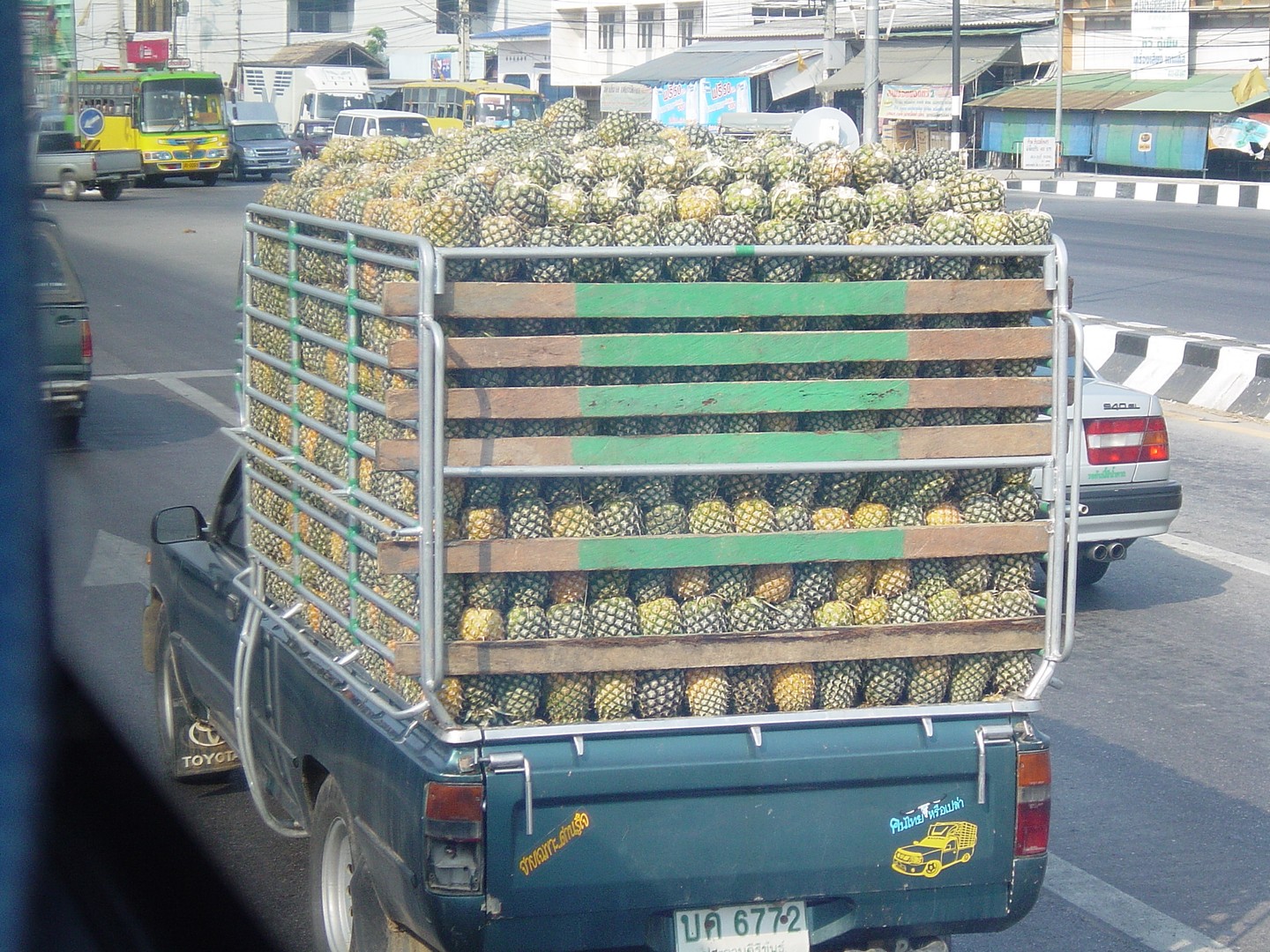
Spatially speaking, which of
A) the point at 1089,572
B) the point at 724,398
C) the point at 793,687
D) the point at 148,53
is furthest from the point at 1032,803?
the point at 148,53

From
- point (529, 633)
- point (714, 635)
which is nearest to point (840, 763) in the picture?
point (714, 635)

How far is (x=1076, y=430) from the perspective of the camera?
301cm

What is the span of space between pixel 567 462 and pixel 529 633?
0.37 meters

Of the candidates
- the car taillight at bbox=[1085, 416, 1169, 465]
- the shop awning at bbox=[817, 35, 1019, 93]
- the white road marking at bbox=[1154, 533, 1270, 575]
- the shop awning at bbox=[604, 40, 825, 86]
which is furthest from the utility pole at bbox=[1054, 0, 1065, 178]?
the car taillight at bbox=[1085, 416, 1169, 465]

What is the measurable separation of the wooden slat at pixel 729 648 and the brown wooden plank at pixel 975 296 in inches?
26.9

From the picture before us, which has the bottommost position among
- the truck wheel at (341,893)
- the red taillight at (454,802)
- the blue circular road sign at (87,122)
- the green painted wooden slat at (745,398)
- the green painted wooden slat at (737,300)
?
the truck wheel at (341,893)

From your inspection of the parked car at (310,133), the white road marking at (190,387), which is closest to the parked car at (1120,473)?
the white road marking at (190,387)

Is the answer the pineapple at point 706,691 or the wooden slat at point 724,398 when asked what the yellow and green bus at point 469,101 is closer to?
the wooden slat at point 724,398

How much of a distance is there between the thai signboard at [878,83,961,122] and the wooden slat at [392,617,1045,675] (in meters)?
31.0

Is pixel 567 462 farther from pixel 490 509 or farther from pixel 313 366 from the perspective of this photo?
pixel 313 366

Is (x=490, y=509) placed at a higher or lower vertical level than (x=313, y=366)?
lower

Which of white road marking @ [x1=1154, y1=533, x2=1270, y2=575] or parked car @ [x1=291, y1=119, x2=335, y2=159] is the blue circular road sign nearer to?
white road marking @ [x1=1154, y1=533, x2=1270, y2=575]

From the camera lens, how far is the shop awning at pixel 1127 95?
33875mm

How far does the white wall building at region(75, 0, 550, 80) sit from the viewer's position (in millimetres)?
65750
